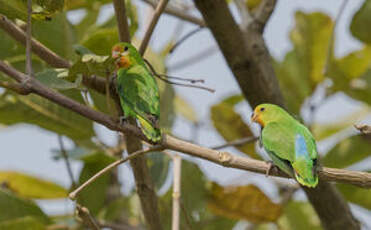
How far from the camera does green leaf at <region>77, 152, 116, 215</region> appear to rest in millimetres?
2414

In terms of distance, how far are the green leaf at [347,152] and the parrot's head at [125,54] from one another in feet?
3.75

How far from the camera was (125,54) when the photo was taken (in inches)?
67.1

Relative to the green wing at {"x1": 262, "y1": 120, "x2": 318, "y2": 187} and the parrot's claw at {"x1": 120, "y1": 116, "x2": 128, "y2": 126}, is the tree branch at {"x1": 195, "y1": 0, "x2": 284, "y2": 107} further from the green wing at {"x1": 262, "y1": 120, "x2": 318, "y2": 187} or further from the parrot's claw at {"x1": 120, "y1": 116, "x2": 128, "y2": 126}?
the parrot's claw at {"x1": 120, "y1": 116, "x2": 128, "y2": 126}

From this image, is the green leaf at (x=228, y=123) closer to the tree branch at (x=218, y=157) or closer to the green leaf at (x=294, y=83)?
the green leaf at (x=294, y=83)

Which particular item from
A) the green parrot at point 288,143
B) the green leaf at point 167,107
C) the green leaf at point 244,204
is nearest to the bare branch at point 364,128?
the green parrot at point 288,143

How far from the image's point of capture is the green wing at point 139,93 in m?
1.72

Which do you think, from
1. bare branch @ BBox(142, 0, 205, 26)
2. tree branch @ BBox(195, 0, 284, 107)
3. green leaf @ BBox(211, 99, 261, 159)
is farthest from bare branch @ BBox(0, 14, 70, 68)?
green leaf @ BBox(211, 99, 261, 159)

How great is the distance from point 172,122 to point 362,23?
902 mm

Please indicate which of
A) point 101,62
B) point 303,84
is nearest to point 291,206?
point 303,84

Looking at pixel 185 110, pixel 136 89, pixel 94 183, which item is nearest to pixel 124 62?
pixel 136 89

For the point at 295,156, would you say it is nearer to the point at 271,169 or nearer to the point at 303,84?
the point at 271,169

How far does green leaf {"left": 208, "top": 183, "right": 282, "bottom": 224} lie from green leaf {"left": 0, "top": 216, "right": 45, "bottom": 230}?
69cm

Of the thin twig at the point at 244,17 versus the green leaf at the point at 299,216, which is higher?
the thin twig at the point at 244,17

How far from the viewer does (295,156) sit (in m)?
1.80
